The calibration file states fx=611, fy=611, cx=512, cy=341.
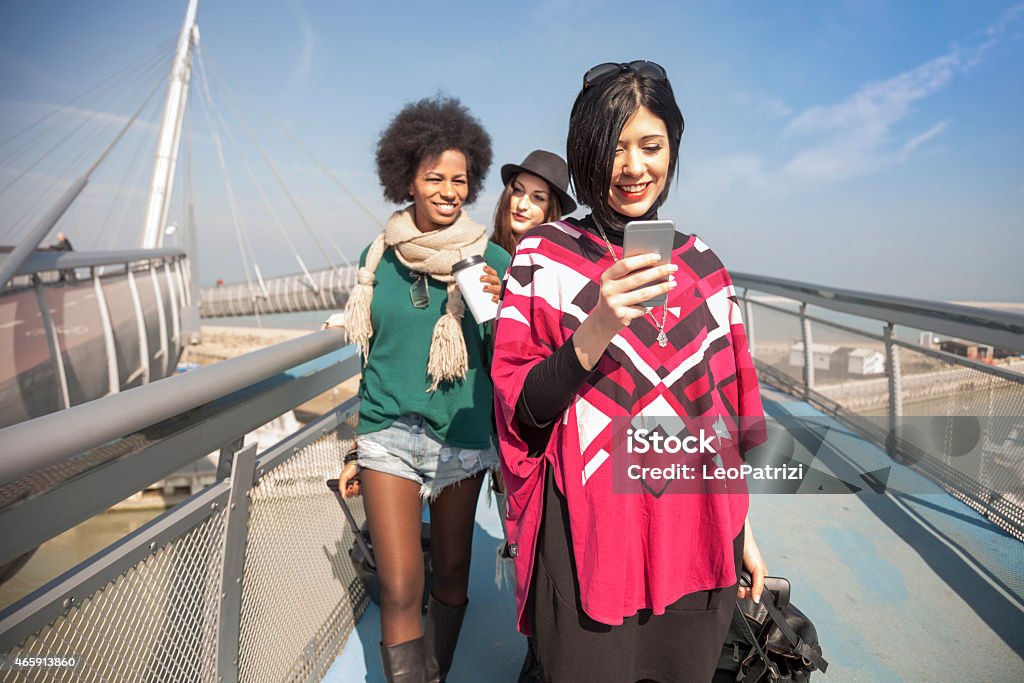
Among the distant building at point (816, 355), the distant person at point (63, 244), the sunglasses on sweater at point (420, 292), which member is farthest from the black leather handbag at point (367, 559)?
the distant person at point (63, 244)

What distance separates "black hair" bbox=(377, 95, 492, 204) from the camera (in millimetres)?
2098

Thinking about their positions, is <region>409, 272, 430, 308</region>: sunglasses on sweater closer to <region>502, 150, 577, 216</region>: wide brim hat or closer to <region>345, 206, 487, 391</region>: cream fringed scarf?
<region>345, 206, 487, 391</region>: cream fringed scarf

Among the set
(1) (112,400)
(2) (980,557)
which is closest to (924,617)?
(2) (980,557)

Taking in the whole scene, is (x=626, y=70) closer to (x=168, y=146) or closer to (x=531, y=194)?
(x=531, y=194)

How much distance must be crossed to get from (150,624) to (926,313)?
3175 mm

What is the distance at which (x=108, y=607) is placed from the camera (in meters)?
1.15

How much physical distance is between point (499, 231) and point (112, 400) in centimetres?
188

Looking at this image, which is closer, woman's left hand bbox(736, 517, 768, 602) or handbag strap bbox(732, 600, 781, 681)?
woman's left hand bbox(736, 517, 768, 602)

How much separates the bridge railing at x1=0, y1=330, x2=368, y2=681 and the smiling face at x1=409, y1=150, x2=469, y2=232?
536 mm

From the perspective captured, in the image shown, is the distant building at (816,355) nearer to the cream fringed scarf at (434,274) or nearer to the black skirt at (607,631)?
the cream fringed scarf at (434,274)

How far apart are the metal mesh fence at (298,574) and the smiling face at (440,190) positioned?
893mm

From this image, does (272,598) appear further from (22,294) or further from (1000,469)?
(22,294)

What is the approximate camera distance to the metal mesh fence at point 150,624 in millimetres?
1040

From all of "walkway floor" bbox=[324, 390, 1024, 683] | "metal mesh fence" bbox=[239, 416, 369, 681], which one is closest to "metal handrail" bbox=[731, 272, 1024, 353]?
"walkway floor" bbox=[324, 390, 1024, 683]
